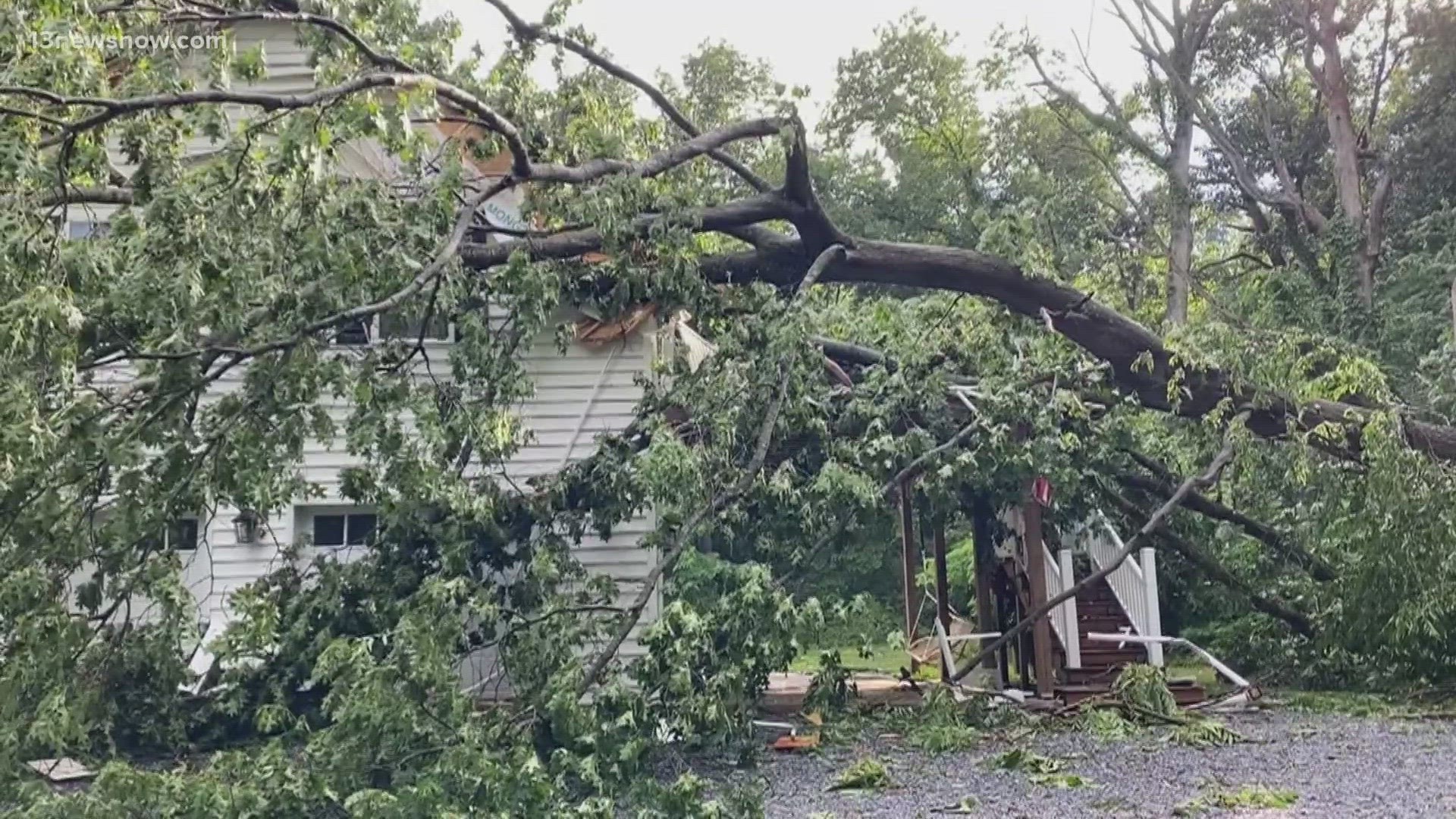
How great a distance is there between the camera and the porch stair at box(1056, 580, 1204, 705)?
793 cm

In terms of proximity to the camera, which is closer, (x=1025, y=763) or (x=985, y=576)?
(x=1025, y=763)

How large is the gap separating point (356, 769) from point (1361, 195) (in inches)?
763

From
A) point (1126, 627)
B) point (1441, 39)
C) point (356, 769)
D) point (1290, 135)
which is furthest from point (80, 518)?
point (1290, 135)

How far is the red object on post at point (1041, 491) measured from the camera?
7.53m

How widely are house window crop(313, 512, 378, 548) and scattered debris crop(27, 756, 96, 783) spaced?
2.57m

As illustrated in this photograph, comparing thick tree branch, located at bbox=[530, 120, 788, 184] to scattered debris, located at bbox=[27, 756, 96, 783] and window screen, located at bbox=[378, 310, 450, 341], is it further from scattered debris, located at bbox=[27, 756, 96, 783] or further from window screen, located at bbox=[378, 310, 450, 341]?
scattered debris, located at bbox=[27, 756, 96, 783]

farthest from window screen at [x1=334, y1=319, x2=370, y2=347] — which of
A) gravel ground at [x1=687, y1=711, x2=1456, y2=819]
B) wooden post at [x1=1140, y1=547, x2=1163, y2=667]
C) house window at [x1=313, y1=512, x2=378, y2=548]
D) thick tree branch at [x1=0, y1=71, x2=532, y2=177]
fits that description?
wooden post at [x1=1140, y1=547, x2=1163, y2=667]

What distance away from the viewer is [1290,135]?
19703mm

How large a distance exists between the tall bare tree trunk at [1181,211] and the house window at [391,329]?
50.8ft

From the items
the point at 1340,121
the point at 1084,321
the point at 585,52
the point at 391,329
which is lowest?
the point at 391,329

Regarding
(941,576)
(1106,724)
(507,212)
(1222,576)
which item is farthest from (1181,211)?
(507,212)

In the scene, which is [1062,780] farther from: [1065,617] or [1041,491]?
[1065,617]

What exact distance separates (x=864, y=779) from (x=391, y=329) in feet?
10.9

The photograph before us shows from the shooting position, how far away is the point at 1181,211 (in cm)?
2022
